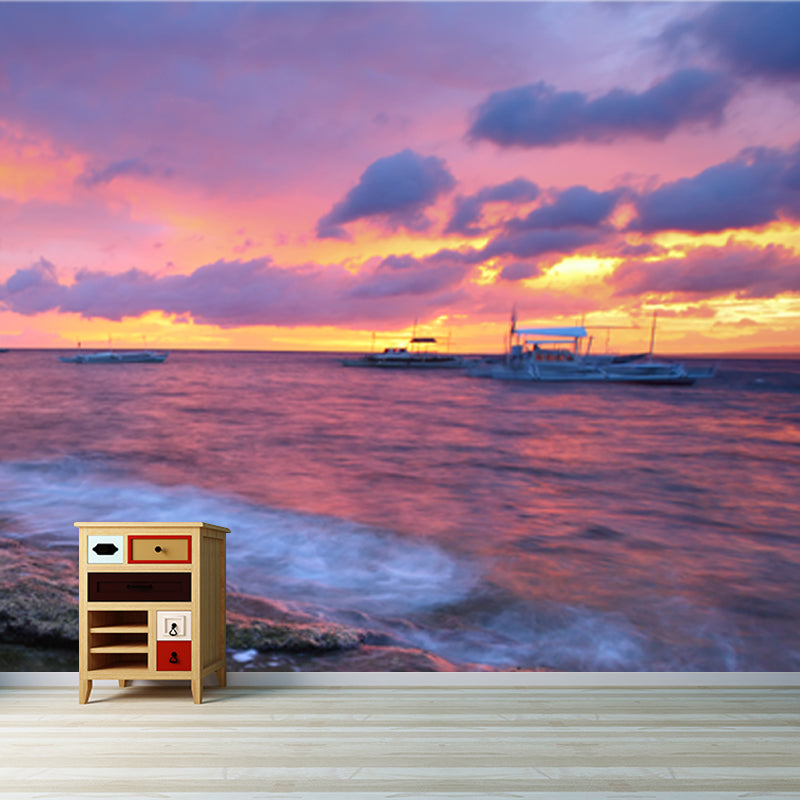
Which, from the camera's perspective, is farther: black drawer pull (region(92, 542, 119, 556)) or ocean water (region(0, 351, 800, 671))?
ocean water (region(0, 351, 800, 671))

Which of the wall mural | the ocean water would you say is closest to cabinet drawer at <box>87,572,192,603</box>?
the wall mural

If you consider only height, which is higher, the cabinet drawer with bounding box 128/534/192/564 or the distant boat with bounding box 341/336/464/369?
the distant boat with bounding box 341/336/464/369

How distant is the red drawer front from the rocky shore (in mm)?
955

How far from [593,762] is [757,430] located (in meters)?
3.50

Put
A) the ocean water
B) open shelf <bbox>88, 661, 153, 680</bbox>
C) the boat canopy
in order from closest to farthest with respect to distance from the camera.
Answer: open shelf <bbox>88, 661, 153, 680</bbox>, the ocean water, the boat canopy

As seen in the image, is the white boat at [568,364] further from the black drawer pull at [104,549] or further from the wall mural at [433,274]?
the black drawer pull at [104,549]

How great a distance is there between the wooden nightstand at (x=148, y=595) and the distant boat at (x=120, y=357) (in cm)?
223

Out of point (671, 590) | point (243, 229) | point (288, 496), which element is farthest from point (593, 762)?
point (243, 229)


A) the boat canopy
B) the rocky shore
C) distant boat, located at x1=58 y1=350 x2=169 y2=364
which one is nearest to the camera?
the rocky shore

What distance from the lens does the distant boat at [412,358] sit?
15.0 ft

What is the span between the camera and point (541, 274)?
173 inches

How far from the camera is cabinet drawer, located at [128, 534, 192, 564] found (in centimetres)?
254

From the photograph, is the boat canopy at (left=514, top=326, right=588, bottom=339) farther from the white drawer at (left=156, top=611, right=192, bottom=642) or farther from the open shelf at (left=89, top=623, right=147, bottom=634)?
the open shelf at (left=89, top=623, right=147, bottom=634)

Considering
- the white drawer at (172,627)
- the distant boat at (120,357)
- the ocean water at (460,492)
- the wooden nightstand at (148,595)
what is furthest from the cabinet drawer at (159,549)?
the distant boat at (120,357)
